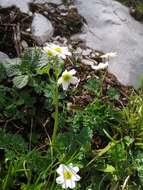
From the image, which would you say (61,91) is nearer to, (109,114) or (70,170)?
(109,114)

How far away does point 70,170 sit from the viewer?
74.5 inches

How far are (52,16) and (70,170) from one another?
1228mm

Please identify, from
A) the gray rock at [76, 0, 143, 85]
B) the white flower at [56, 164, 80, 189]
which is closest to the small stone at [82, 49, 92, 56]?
the gray rock at [76, 0, 143, 85]

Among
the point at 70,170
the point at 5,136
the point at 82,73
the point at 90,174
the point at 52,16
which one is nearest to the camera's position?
the point at 70,170

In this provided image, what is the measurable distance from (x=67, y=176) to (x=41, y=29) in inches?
42.9

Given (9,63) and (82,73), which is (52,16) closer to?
(82,73)

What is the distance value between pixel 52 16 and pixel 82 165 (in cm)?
109

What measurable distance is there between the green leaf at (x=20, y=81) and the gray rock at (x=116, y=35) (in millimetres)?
575

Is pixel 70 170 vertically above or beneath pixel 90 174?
above

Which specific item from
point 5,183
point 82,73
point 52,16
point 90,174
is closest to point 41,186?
point 5,183

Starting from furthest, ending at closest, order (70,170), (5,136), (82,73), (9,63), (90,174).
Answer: (82,73)
(9,63)
(90,174)
(5,136)
(70,170)

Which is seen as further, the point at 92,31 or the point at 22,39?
the point at 92,31

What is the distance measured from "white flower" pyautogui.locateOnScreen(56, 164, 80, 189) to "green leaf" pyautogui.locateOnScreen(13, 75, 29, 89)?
0.52 meters

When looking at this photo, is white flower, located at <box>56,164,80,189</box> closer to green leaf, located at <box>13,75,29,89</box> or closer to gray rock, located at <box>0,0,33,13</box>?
green leaf, located at <box>13,75,29,89</box>
